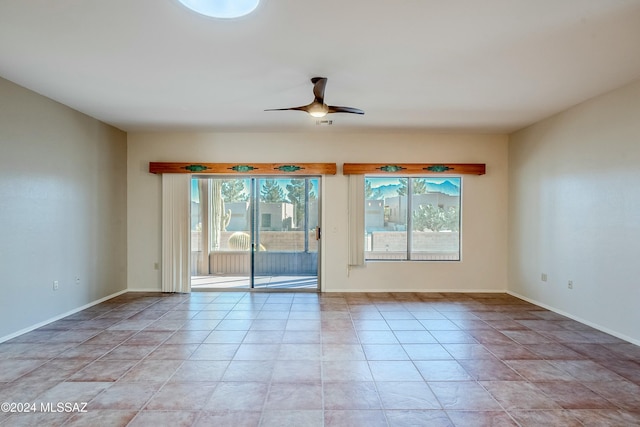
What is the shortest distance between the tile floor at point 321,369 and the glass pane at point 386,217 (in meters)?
1.52

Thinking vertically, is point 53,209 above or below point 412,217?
above

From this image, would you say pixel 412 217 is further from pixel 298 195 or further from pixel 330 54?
pixel 330 54

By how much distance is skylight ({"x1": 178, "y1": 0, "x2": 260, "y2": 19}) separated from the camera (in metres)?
2.22

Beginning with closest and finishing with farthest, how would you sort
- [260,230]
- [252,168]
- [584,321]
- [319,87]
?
[319,87] < [584,321] < [252,168] < [260,230]

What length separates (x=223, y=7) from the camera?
229 cm

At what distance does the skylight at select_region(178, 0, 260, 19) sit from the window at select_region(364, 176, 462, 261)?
157 inches

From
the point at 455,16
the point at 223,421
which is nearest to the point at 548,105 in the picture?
the point at 455,16

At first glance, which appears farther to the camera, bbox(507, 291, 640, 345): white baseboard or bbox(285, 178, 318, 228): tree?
bbox(285, 178, 318, 228): tree

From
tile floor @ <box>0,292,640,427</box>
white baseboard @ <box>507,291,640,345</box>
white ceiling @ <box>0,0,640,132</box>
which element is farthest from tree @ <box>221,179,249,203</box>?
white baseboard @ <box>507,291,640,345</box>

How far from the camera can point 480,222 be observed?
5.83 meters

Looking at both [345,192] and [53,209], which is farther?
[345,192]

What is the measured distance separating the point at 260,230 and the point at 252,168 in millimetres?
1110

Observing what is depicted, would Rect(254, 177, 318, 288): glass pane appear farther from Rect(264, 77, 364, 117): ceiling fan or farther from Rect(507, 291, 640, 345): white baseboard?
Rect(507, 291, 640, 345): white baseboard

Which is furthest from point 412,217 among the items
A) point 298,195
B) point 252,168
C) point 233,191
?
point 233,191
